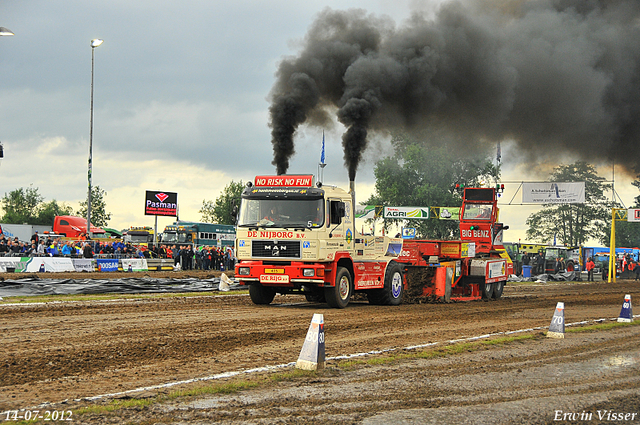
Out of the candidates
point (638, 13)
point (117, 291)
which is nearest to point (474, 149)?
point (638, 13)

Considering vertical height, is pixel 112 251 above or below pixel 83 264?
above

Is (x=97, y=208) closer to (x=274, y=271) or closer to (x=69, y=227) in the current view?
(x=69, y=227)

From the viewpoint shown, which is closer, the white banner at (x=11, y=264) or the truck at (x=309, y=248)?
the truck at (x=309, y=248)

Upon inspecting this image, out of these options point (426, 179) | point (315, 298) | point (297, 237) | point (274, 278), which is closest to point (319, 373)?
point (297, 237)

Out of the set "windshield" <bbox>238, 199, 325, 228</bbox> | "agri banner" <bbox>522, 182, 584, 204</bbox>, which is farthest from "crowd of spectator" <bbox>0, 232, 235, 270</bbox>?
"agri banner" <bbox>522, 182, 584, 204</bbox>

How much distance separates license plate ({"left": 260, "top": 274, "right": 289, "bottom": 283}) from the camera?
49.7 ft

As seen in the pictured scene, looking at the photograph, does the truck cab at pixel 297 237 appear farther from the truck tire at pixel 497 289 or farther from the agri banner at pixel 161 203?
the agri banner at pixel 161 203

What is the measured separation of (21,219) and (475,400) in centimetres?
10198

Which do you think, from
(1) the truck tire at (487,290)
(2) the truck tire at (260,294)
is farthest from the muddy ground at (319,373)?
(1) the truck tire at (487,290)

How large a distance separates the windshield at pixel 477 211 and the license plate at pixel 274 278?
11.2 m

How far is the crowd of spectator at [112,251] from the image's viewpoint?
95.0 feet

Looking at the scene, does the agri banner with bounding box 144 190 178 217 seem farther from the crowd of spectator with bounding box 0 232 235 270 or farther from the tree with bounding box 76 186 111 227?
the tree with bounding box 76 186 111 227

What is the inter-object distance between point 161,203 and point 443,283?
84.9 feet

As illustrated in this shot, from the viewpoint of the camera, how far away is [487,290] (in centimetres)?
2141
